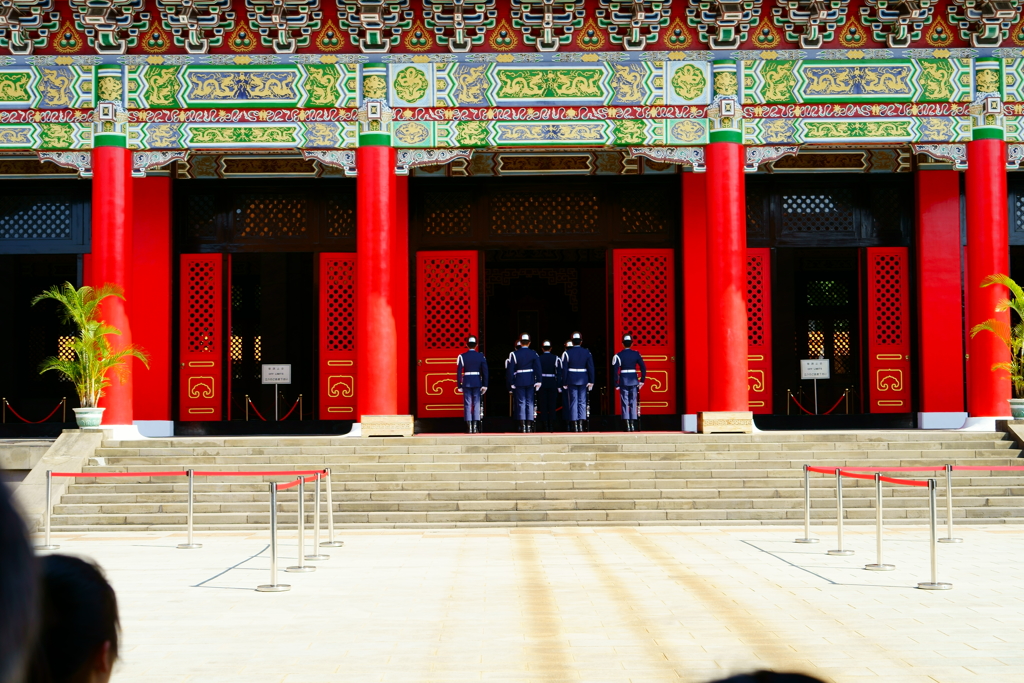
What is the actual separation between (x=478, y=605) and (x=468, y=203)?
12.0 metres

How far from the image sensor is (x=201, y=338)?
61.0 ft

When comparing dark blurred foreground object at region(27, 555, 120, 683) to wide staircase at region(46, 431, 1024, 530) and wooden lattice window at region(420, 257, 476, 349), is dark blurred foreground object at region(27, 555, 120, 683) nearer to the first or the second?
wide staircase at region(46, 431, 1024, 530)

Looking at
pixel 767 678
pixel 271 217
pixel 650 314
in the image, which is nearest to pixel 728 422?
pixel 650 314

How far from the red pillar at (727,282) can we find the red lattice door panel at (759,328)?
269cm

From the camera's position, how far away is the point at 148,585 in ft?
27.9

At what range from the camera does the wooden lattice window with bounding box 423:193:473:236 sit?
1870 cm

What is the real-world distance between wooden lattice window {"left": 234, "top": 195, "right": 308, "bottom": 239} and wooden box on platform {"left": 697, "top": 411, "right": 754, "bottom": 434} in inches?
299

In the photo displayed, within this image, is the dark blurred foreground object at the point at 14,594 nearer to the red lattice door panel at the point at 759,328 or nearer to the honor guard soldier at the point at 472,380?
the honor guard soldier at the point at 472,380

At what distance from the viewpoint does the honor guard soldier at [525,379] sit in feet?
55.7

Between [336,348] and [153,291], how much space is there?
310 centimetres

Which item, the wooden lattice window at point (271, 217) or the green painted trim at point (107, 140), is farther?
the wooden lattice window at point (271, 217)

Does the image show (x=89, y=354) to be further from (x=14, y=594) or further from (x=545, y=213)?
(x=14, y=594)

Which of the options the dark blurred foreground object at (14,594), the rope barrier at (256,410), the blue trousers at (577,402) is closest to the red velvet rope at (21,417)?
the rope barrier at (256,410)

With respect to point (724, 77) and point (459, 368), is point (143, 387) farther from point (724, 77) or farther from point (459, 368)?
point (724, 77)
